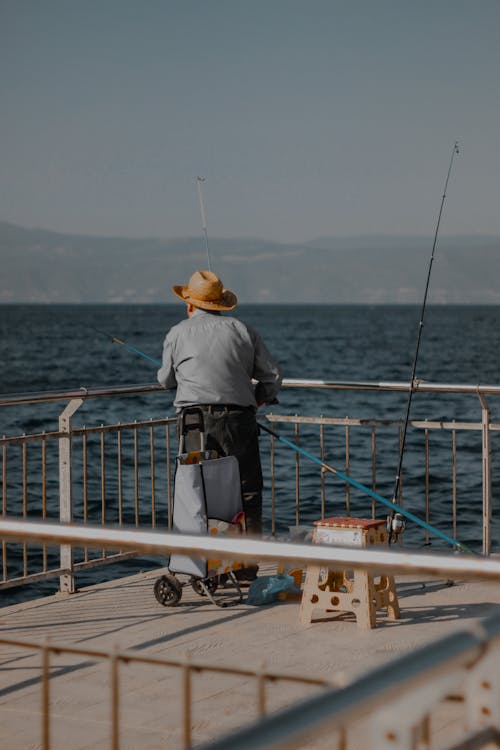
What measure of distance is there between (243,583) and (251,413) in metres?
0.90

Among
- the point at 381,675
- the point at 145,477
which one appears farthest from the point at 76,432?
the point at 145,477

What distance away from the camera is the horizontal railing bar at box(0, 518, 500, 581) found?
1716 mm

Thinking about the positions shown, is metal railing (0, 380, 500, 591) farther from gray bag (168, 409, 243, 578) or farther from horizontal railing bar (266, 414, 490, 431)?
gray bag (168, 409, 243, 578)

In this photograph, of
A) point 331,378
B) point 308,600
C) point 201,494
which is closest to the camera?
point 308,600

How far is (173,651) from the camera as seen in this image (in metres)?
4.90

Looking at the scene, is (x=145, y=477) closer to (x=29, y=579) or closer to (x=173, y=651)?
(x=29, y=579)

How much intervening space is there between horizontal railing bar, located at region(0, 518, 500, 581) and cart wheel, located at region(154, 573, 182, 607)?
3.70 metres

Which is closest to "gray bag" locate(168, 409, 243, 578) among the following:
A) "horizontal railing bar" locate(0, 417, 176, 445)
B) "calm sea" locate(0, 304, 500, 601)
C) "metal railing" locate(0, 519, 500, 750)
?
"horizontal railing bar" locate(0, 417, 176, 445)

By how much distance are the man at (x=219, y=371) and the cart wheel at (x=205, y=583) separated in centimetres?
31

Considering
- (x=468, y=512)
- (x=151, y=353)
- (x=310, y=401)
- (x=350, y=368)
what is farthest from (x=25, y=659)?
(x=151, y=353)

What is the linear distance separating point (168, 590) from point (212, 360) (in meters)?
1.13

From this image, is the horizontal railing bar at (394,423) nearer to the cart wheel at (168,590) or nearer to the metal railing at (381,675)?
the cart wheel at (168,590)

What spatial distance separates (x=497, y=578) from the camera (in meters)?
1.71

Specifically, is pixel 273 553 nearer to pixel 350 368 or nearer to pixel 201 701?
pixel 201 701
